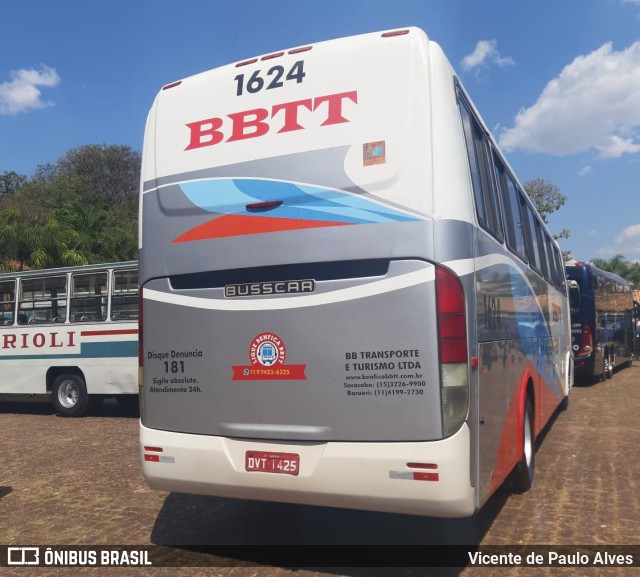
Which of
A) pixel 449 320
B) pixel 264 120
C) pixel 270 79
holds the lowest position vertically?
pixel 449 320

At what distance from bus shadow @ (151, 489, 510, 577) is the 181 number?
3500 millimetres

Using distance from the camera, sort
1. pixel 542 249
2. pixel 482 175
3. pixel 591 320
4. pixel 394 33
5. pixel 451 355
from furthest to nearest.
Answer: pixel 591 320 < pixel 542 249 < pixel 482 175 < pixel 394 33 < pixel 451 355

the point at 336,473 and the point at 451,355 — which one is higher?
the point at 451,355

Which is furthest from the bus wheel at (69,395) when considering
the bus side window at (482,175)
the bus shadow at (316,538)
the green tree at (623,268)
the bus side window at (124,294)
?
the green tree at (623,268)

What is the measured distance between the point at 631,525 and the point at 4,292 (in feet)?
38.5

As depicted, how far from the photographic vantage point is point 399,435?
13.4 feet

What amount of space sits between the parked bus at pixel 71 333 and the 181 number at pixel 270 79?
703 cm

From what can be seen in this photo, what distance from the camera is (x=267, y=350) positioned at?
452 centimetres

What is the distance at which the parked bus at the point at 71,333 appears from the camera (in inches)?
460

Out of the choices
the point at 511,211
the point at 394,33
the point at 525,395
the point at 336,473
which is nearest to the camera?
the point at 336,473

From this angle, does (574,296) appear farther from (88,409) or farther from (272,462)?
(272,462)

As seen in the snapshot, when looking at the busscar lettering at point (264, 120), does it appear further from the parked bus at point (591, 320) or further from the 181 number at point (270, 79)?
the parked bus at point (591, 320)

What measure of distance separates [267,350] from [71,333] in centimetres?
875

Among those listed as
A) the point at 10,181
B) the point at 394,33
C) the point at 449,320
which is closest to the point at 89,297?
the point at 394,33
